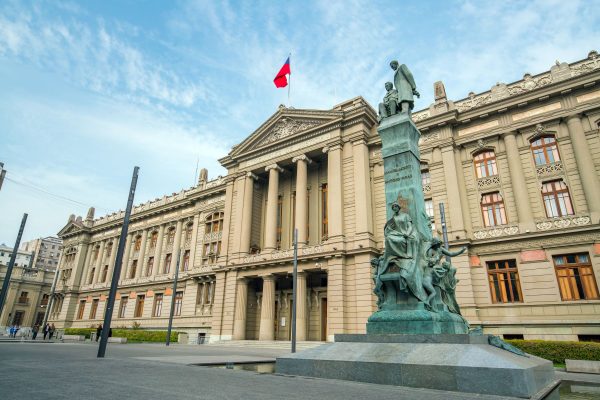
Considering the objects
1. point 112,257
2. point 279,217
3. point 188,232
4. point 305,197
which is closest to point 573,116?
point 305,197

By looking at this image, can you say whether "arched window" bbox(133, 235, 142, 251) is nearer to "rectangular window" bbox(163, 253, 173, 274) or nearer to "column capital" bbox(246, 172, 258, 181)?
"rectangular window" bbox(163, 253, 173, 274)

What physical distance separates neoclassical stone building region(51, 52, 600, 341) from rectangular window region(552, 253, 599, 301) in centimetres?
6

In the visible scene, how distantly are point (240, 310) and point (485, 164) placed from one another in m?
21.9

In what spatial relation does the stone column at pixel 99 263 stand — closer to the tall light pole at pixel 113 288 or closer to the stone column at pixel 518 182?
the tall light pole at pixel 113 288

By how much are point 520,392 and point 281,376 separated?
4.93m

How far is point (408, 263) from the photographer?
33.2 feet

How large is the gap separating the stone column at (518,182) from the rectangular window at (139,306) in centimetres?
3984

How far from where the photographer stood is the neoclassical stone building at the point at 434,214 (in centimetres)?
2122

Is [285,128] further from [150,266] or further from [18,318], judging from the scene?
[18,318]

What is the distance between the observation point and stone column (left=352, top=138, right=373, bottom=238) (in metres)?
26.4

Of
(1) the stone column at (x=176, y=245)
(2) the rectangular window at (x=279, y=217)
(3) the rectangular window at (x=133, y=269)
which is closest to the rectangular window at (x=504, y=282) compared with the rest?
(2) the rectangular window at (x=279, y=217)

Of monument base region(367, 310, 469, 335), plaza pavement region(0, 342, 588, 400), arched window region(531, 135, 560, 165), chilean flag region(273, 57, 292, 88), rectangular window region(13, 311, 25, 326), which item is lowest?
plaza pavement region(0, 342, 588, 400)

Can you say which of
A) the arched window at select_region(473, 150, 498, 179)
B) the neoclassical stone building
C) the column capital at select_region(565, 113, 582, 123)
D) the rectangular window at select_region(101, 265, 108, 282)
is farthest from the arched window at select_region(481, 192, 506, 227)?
the rectangular window at select_region(101, 265, 108, 282)

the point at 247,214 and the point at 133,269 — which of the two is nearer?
the point at 247,214
